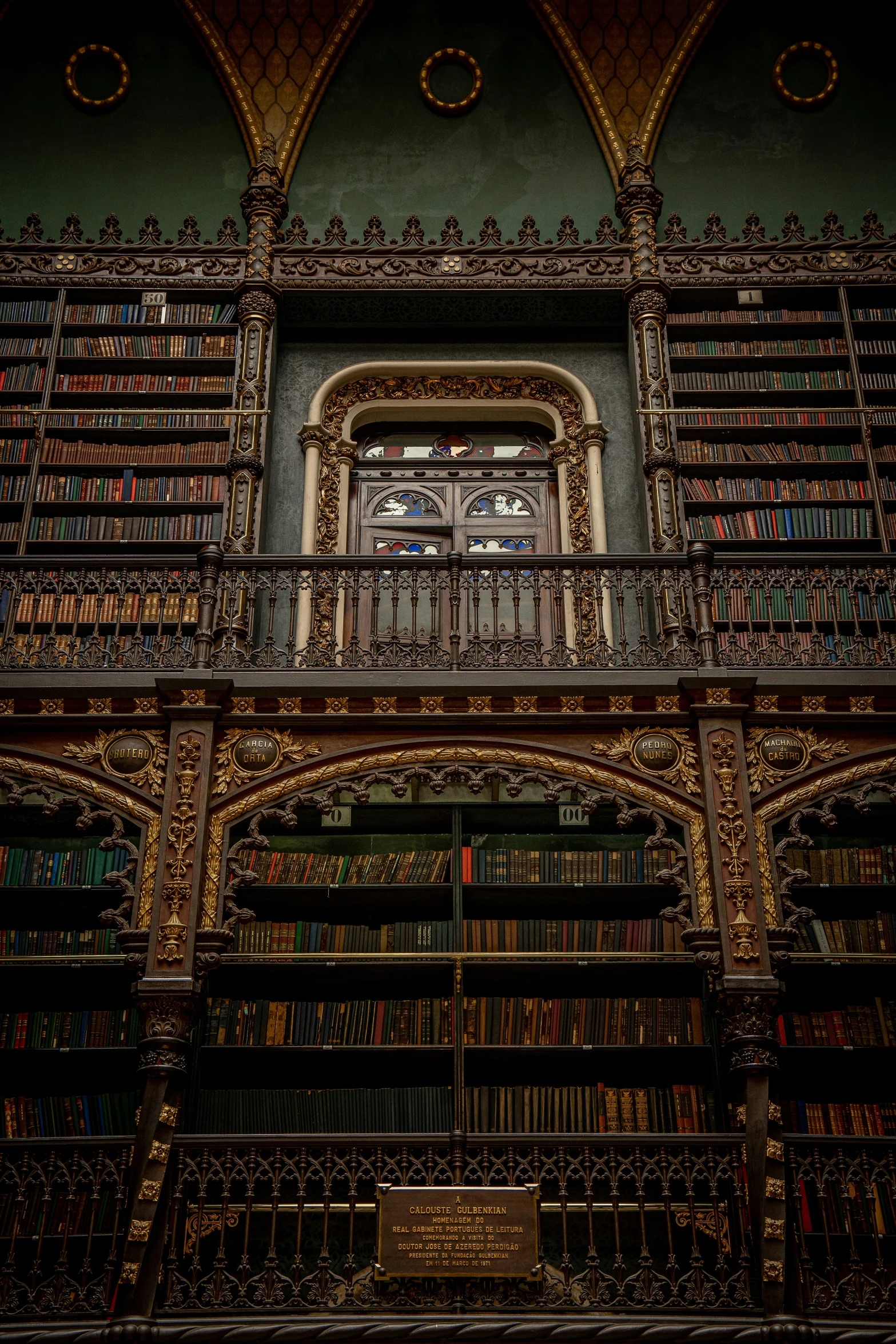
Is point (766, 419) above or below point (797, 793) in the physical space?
above

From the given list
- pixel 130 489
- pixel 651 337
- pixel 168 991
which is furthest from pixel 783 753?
pixel 130 489

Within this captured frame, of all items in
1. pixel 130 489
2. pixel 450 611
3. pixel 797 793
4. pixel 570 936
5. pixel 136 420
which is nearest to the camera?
pixel 797 793

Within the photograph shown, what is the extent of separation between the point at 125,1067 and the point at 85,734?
Answer: 1484 millimetres

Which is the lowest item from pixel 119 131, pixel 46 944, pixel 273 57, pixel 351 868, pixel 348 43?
pixel 46 944

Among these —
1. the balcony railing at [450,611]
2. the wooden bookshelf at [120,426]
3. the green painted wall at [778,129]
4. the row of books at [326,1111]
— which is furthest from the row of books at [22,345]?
the row of books at [326,1111]

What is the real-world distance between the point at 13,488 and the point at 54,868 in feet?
7.46

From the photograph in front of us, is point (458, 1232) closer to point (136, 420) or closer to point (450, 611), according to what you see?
point (450, 611)

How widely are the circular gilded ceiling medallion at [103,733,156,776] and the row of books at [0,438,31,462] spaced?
91.8 inches

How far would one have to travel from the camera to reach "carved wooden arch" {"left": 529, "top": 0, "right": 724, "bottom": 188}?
8.07m

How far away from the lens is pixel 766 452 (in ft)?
23.2

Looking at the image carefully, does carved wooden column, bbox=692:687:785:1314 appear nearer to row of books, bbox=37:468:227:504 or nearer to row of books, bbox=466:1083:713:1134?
row of books, bbox=466:1083:713:1134

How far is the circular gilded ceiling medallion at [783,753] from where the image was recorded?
5.35 m

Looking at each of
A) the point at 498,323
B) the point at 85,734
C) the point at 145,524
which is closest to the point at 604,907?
the point at 85,734

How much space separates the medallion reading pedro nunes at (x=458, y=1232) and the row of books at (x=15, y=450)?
4416 mm
